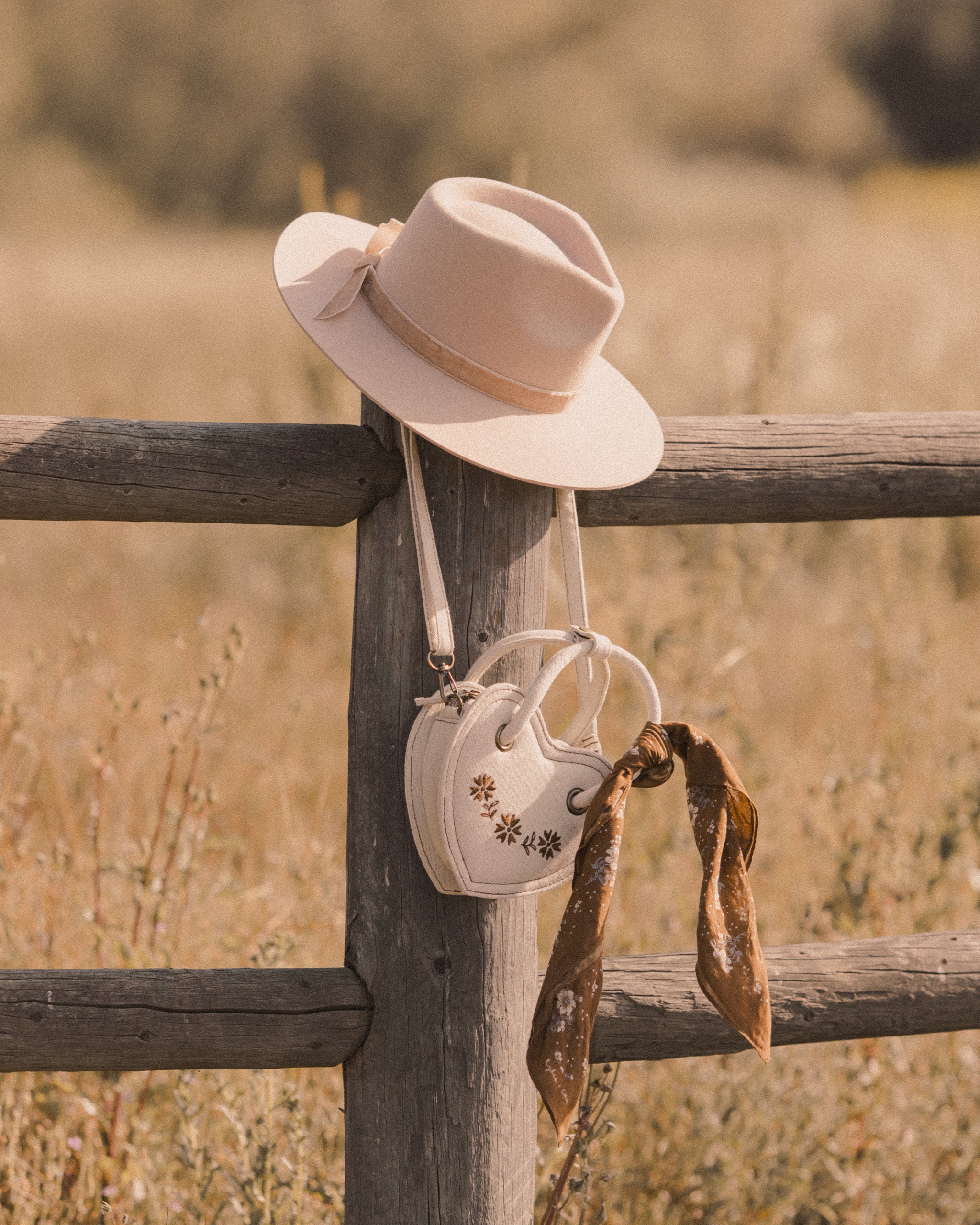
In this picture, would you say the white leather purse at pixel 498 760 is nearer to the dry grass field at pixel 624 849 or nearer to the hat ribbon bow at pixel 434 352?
the hat ribbon bow at pixel 434 352

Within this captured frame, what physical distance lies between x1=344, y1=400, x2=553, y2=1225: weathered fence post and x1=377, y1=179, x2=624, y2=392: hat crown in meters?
0.13

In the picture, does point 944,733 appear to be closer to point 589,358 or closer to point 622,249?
point 589,358

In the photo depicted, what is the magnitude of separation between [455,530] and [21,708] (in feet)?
2.86

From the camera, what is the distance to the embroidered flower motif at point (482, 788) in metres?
1.03

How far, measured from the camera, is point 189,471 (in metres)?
Result: 1.18

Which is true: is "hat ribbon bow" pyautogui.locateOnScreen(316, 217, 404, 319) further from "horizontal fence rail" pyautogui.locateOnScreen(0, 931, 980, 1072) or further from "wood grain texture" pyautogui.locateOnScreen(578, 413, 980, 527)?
"horizontal fence rail" pyautogui.locateOnScreen(0, 931, 980, 1072)

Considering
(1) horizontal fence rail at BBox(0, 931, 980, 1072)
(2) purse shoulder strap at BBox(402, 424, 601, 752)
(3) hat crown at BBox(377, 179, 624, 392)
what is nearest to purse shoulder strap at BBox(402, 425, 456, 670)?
(2) purse shoulder strap at BBox(402, 424, 601, 752)

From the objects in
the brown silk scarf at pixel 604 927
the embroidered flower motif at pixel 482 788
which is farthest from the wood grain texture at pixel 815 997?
the embroidered flower motif at pixel 482 788

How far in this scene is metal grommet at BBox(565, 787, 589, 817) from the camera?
3.55 ft

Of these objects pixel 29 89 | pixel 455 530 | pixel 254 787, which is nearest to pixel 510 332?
pixel 455 530

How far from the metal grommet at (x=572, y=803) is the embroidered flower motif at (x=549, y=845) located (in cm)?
2

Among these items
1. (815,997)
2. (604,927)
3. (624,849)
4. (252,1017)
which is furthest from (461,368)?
(624,849)

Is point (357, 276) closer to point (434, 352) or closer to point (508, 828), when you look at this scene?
point (434, 352)

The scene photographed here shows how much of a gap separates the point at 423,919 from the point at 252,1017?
0.20 metres
